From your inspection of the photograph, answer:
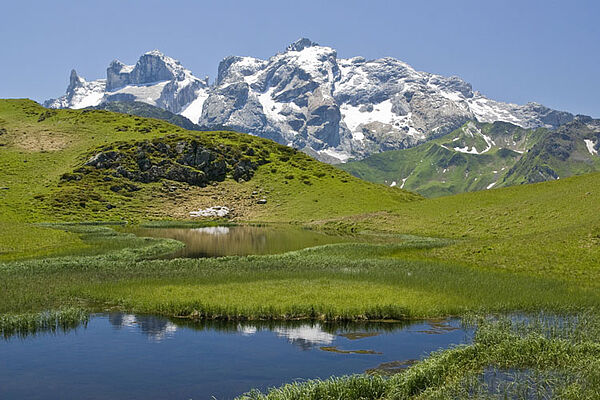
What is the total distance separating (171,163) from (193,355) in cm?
16789

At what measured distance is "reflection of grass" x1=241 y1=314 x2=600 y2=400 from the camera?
16453mm

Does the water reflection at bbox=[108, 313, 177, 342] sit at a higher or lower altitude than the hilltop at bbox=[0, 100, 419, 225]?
lower

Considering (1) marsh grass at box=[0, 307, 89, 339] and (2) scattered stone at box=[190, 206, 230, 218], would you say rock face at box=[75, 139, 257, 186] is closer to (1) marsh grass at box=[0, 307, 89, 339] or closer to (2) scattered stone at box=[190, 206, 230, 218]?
(2) scattered stone at box=[190, 206, 230, 218]

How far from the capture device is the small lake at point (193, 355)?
63.4 ft

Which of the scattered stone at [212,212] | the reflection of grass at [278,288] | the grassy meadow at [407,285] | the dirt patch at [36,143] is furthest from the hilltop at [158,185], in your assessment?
the reflection of grass at [278,288]

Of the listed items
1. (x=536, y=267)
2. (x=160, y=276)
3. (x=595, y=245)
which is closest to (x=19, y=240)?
(x=160, y=276)

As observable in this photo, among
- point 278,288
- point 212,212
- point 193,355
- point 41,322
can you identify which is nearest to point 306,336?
point 193,355

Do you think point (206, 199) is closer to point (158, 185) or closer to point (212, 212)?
point (212, 212)

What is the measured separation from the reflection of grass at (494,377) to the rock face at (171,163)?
166 metres

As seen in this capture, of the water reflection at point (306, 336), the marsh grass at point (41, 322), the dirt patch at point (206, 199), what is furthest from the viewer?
the dirt patch at point (206, 199)

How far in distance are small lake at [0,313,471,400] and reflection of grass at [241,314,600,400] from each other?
2.93m

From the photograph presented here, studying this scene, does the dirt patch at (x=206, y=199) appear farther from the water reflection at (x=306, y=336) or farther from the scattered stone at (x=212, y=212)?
the water reflection at (x=306, y=336)

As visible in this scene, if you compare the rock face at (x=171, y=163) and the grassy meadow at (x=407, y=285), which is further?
the rock face at (x=171, y=163)

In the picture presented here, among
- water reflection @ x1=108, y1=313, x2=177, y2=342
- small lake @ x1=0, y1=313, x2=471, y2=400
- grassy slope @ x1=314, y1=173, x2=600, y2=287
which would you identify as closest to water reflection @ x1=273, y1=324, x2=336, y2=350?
small lake @ x1=0, y1=313, x2=471, y2=400
